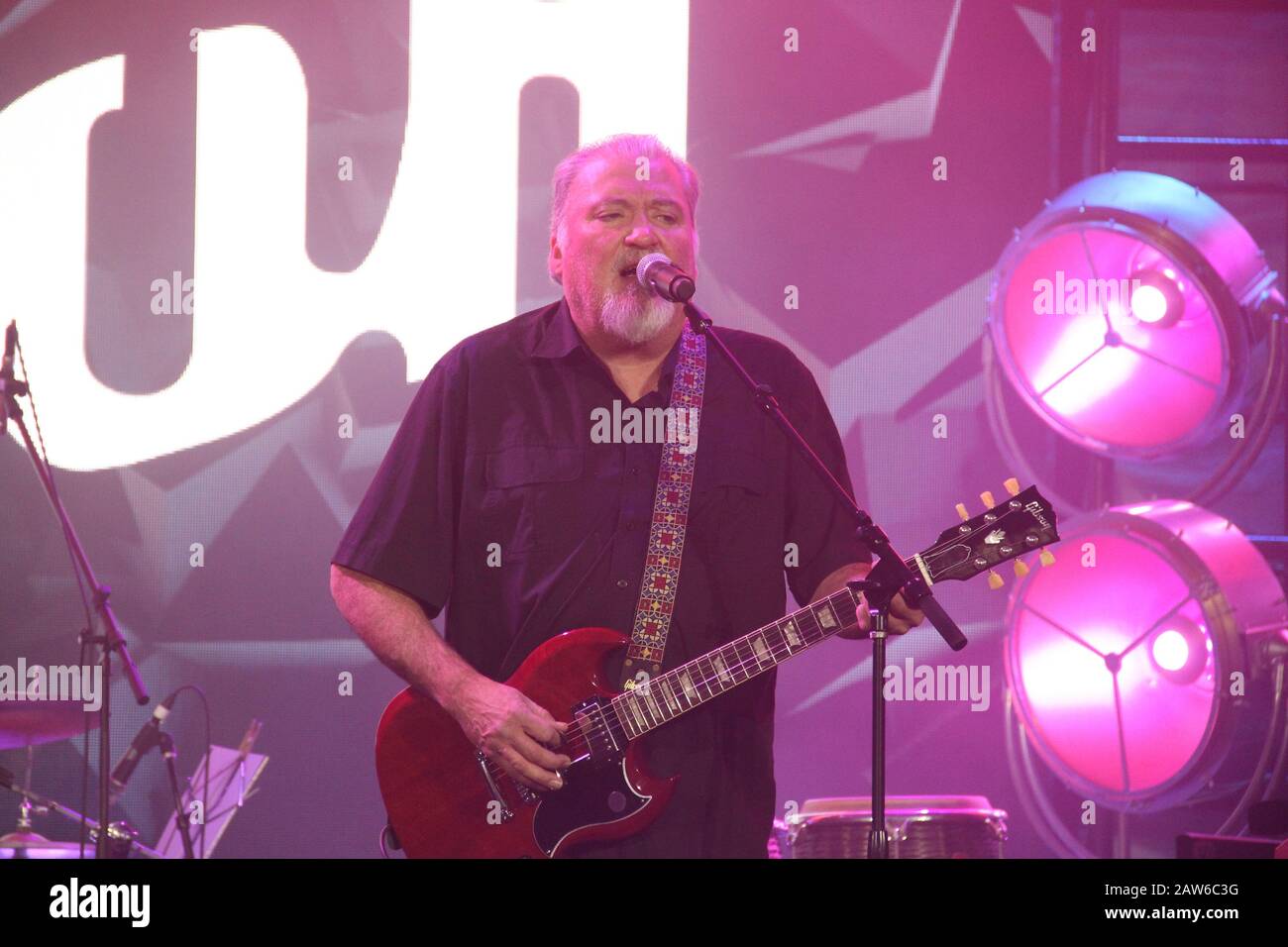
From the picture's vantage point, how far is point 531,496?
9.82 feet

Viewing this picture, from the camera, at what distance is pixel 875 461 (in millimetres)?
4273

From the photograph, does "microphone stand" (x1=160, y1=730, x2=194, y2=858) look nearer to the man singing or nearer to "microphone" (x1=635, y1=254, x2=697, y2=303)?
the man singing

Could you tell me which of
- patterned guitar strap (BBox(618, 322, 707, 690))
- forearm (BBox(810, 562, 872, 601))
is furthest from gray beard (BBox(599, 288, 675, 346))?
forearm (BBox(810, 562, 872, 601))

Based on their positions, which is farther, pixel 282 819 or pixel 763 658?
pixel 282 819

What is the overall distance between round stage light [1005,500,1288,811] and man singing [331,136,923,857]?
1.13m

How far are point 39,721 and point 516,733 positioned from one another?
6.00ft

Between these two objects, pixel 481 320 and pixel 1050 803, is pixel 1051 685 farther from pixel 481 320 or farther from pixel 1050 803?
pixel 481 320

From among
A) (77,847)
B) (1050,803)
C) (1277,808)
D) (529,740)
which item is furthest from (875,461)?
(77,847)

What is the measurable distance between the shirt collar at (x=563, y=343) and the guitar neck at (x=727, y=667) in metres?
0.64

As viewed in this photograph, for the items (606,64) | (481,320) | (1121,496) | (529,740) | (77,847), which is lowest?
(77,847)

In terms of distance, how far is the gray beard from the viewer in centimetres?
303

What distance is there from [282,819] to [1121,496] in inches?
114

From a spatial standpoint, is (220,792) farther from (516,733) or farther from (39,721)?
(516,733)
